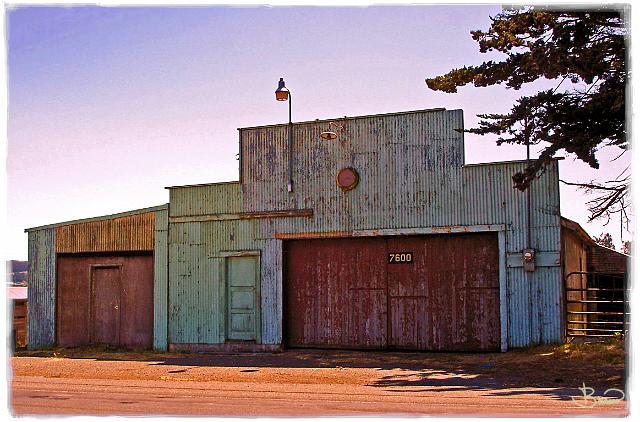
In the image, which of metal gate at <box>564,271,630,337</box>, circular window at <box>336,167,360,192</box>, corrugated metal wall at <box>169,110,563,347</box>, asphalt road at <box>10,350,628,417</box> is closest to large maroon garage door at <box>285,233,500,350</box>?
corrugated metal wall at <box>169,110,563,347</box>

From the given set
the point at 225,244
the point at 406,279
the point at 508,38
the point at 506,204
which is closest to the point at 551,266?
the point at 506,204

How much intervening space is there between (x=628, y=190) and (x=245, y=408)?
33.8 feet

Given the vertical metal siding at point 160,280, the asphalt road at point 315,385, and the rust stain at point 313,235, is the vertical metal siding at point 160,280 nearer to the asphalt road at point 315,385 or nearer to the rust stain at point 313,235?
the asphalt road at point 315,385

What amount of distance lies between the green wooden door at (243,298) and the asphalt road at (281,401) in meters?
7.40

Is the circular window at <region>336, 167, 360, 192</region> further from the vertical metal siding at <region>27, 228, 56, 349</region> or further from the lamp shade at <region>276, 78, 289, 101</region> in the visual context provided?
the vertical metal siding at <region>27, 228, 56, 349</region>

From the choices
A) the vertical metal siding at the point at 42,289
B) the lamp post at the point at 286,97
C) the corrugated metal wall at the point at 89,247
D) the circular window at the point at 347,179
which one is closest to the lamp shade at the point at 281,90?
the lamp post at the point at 286,97

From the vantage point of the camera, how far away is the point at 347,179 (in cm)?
2019

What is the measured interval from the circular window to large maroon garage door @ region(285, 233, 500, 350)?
1356mm

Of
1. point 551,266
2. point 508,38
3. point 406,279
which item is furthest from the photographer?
point 406,279

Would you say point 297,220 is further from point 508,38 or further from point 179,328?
point 508,38

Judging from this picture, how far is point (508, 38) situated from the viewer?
1623 centimetres

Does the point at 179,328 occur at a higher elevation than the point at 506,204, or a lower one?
lower

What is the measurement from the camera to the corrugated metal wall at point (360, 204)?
18203 millimetres

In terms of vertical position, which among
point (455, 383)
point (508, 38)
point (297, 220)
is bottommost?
point (455, 383)
